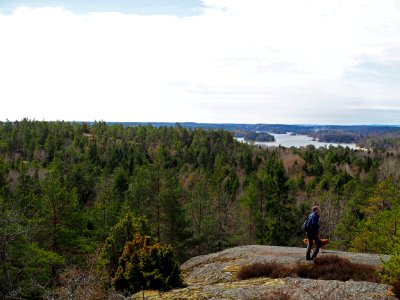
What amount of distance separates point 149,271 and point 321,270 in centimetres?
739

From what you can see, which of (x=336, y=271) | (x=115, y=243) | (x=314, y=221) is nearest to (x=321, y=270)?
(x=336, y=271)

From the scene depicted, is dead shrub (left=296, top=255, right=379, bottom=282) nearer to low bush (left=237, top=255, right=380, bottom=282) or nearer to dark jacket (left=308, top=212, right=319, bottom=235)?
low bush (left=237, top=255, right=380, bottom=282)

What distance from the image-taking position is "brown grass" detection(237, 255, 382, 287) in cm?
1464

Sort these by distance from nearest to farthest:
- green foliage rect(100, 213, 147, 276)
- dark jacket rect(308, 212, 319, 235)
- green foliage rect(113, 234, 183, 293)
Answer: dark jacket rect(308, 212, 319, 235) → green foliage rect(113, 234, 183, 293) → green foliage rect(100, 213, 147, 276)

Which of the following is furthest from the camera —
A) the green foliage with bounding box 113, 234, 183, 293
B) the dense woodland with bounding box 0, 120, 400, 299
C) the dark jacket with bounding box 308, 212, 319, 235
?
the dense woodland with bounding box 0, 120, 400, 299

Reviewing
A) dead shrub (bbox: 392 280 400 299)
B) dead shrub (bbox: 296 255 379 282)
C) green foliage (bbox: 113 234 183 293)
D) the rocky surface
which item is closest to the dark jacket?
dead shrub (bbox: 296 255 379 282)

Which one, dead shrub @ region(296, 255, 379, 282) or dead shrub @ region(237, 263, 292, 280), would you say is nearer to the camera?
dead shrub @ region(296, 255, 379, 282)

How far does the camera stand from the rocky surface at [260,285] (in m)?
12.7

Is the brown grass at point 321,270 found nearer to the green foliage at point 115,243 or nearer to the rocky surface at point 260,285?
the rocky surface at point 260,285

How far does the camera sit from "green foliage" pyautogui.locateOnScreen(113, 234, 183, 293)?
1645 cm

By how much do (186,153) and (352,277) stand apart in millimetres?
96799

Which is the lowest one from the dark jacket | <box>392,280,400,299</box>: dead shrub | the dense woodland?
the dense woodland

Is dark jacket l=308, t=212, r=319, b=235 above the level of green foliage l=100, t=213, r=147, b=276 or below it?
above

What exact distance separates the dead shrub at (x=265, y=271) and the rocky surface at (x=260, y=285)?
424mm
